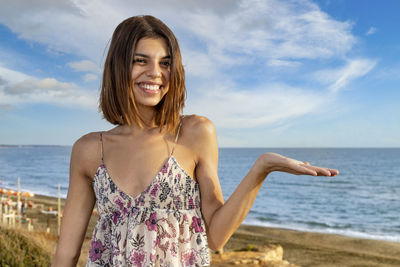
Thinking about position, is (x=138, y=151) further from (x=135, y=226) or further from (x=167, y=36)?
(x=167, y=36)

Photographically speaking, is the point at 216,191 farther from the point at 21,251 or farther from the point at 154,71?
the point at 21,251

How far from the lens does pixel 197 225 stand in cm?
179

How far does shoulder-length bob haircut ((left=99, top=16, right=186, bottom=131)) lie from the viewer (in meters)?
1.79

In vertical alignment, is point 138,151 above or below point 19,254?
above

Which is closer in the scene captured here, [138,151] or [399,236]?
[138,151]

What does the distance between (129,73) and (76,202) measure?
28.3 inches

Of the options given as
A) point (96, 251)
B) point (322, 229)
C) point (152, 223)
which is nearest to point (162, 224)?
point (152, 223)

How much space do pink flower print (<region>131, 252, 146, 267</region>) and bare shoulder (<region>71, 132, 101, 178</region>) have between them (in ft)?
1.52

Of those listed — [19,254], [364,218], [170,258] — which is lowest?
[364,218]

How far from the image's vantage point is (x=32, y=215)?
63.9 ft

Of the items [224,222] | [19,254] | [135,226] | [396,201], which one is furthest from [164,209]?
[396,201]

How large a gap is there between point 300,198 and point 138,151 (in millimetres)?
35879

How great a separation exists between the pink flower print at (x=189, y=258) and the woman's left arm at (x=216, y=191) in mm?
110

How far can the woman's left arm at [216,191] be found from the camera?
1634mm
